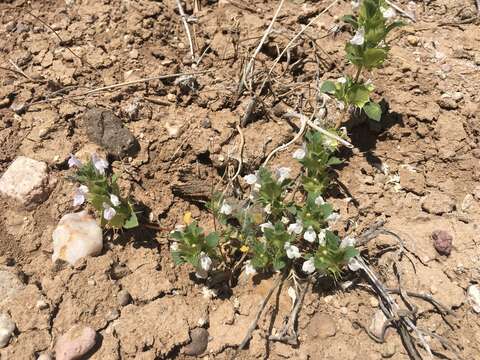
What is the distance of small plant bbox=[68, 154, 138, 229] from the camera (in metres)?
2.79

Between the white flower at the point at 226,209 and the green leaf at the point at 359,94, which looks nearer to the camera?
the white flower at the point at 226,209

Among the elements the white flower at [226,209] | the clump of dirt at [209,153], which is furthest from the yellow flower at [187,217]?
the white flower at [226,209]

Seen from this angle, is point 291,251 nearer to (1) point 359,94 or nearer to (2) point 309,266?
(2) point 309,266

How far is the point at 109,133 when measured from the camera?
3.19 meters

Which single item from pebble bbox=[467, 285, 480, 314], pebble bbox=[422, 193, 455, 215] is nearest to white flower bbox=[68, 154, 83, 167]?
pebble bbox=[422, 193, 455, 215]

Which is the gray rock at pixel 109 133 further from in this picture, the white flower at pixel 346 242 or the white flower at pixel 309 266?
the white flower at pixel 346 242

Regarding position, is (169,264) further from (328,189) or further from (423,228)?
(423,228)

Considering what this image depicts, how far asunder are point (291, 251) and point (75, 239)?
1256mm

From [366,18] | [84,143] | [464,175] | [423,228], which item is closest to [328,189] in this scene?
[423,228]

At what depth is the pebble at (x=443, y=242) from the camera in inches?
112

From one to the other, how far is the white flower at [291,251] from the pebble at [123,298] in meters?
0.93

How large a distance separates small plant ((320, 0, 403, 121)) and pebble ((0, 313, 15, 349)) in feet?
7.42

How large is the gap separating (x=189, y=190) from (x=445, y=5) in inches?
95.6

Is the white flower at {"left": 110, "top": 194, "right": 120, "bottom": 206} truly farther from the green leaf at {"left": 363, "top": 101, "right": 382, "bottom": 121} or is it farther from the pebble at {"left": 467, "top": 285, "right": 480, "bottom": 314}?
the pebble at {"left": 467, "top": 285, "right": 480, "bottom": 314}
